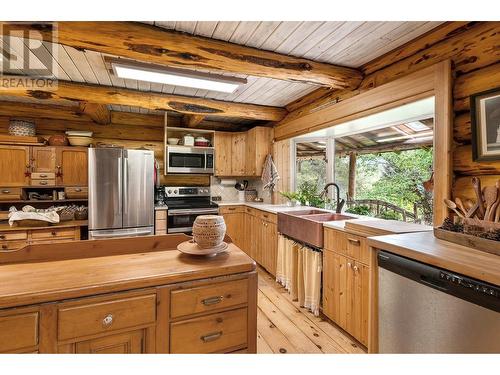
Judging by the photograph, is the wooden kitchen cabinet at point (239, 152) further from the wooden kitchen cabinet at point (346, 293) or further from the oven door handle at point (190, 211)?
the wooden kitchen cabinet at point (346, 293)

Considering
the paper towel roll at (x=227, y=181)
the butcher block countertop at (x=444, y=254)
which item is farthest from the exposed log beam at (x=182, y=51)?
the paper towel roll at (x=227, y=181)

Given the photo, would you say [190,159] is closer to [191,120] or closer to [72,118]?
[191,120]

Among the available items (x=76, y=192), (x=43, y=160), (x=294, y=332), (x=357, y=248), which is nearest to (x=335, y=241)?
(x=357, y=248)

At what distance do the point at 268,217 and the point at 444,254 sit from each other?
237 cm

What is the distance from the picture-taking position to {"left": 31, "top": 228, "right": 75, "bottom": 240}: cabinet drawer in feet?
10.4

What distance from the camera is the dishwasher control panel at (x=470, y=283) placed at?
0.98 meters

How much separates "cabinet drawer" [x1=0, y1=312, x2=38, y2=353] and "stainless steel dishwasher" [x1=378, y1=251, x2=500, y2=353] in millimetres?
1618

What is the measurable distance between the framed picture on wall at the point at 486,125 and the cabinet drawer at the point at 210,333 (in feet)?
5.50

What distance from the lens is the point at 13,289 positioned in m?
0.89

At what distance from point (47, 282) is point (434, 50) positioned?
266 cm

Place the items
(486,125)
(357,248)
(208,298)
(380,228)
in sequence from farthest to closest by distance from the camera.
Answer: (357,248) → (380,228) → (486,125) → (208,298)

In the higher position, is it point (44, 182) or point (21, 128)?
point (21, 128)

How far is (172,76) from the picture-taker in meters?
2.39
